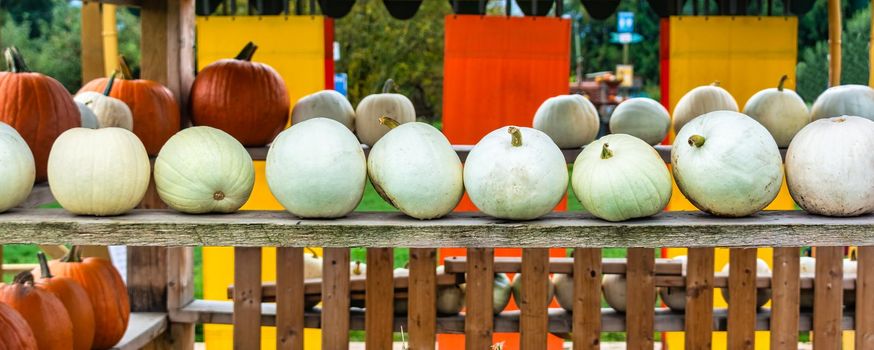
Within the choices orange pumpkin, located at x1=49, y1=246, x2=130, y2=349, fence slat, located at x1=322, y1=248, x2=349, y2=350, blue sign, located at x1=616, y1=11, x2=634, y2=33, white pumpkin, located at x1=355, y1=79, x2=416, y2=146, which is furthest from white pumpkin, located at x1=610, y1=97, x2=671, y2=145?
blue sign, located at x1=616, y1=11, x2=634, y2=33

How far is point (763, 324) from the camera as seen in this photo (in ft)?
12.4

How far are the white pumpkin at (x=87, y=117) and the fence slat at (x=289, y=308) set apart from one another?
901 mm

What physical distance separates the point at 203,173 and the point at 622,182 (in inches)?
36.5

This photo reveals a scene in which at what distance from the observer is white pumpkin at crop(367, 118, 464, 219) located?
79.9 inches

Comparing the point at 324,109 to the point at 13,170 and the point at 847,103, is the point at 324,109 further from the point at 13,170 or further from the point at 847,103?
the point at 847,103

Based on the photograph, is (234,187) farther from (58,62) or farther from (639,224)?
(58,62)

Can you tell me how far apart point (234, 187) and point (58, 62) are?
14.7 metres

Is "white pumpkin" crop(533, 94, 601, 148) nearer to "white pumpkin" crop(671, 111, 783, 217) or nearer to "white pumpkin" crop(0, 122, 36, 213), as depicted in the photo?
"white pumpkin" crop(671, 111, 783, 217)

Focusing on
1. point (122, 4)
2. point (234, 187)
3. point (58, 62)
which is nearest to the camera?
point (234, 187)

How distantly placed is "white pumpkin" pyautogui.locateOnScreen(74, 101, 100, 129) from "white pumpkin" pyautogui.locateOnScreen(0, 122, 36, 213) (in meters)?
0.85

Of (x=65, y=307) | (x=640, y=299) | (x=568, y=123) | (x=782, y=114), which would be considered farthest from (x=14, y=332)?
(x=782, y=114)

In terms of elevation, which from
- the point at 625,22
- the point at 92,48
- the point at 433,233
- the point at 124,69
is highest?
the point at 625,22

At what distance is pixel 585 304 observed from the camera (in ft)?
12.0

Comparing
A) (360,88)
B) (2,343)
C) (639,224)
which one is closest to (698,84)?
(639,224)
